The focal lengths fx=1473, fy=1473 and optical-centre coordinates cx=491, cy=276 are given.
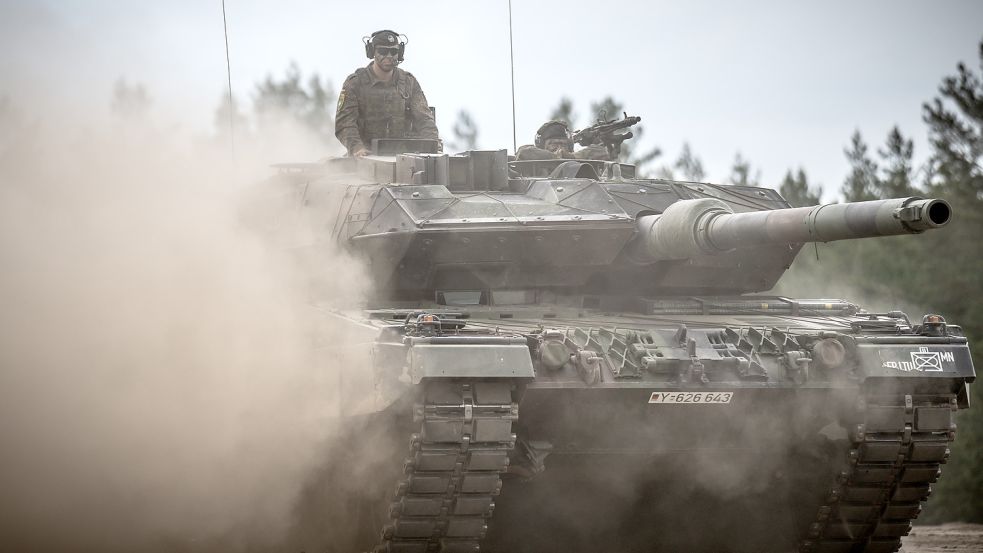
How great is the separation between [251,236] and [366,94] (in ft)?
6.59

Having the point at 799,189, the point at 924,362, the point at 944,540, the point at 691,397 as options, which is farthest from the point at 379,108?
the point at 799,189

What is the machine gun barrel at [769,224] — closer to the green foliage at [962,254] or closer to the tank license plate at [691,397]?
the tank license plate at [691,397]

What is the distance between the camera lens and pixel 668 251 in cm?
1223

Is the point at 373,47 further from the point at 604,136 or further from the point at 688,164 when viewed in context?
the point at 688,164

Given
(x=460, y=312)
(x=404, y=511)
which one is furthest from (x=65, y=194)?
(x=404, y=511)

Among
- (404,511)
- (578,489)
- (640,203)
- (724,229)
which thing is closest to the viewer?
(404,511)

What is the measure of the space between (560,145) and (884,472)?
18.6 feet

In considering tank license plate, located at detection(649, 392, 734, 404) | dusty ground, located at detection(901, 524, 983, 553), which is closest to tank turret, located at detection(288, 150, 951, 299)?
tank license plate, located at detection(649, 392, 734, 404)

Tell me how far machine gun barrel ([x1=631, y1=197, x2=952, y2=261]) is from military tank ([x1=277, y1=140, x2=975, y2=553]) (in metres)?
0.02

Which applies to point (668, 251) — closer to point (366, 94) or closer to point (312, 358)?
point (312, 358)

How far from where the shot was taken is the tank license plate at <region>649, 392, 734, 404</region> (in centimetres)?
1099

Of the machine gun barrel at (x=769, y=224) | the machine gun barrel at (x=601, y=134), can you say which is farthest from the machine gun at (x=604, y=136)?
the machine gun barrel at (x=769, y=224)

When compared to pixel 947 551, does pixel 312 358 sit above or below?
above

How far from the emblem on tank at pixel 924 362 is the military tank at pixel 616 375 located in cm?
2
